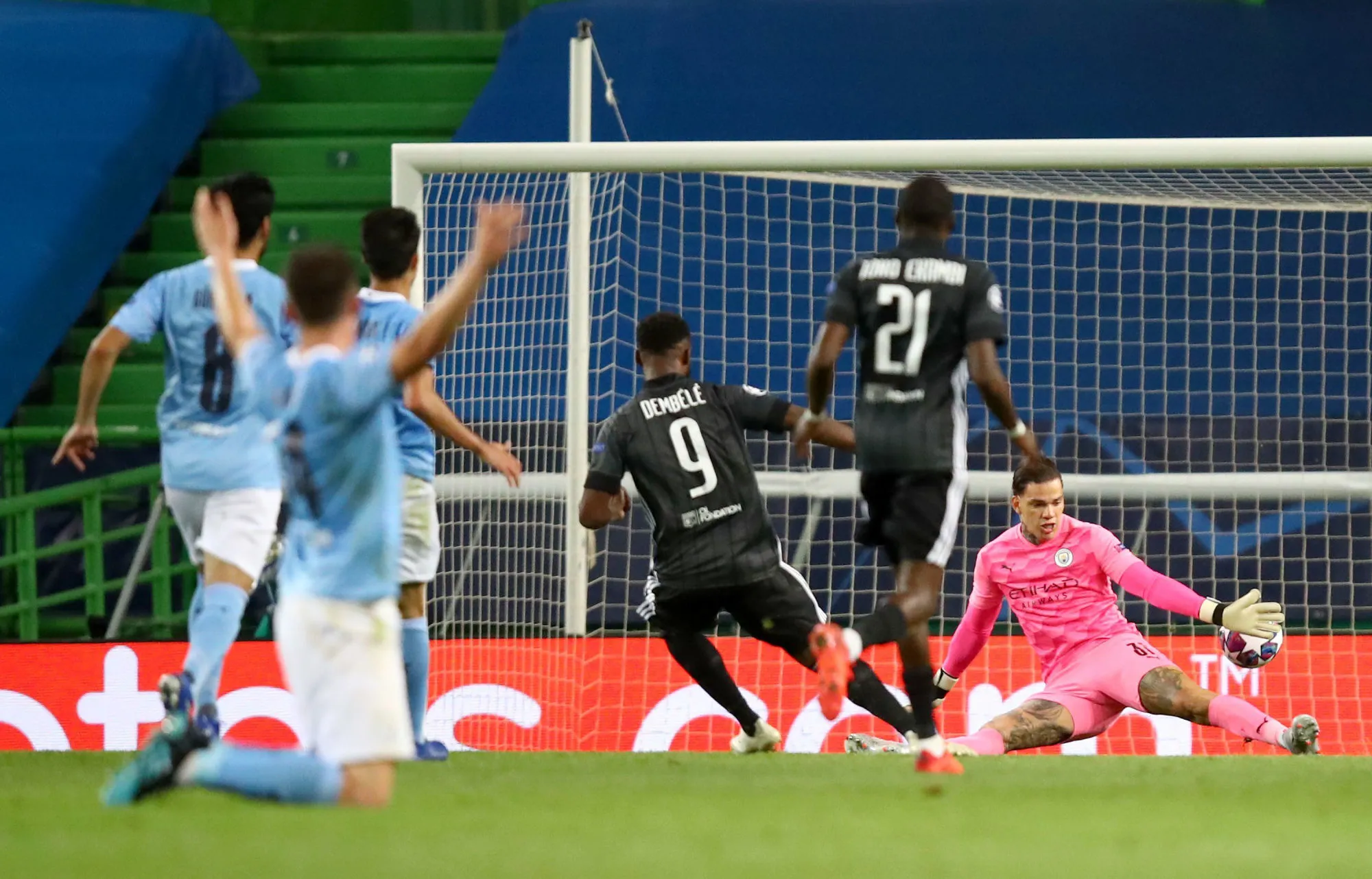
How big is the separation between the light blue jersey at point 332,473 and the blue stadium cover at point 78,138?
837 cm

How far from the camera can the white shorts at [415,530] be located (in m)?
7.11

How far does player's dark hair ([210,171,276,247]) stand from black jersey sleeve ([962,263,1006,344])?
7.38ft

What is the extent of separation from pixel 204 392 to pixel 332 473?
1.87 m

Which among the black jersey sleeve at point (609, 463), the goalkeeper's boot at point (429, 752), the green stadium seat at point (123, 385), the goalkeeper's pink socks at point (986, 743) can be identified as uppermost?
the green stadium seat at point (123, 385)

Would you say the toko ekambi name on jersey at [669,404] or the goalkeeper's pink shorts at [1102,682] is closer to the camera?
the toko ekambi name on jersey at [669,404]

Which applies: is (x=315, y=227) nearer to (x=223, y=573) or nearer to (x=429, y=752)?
(x=429, y=752)

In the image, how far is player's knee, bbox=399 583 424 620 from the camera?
7.22 m

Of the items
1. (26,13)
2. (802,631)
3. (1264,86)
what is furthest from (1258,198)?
(26,13)

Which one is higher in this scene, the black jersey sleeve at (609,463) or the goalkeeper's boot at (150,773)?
the black jersey sleeve at (609,463)

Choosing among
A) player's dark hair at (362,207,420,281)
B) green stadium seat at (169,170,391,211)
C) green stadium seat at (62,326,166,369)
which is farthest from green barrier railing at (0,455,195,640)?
player's dark hair at (362,207,420,281)

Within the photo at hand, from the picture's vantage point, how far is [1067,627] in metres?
8.26

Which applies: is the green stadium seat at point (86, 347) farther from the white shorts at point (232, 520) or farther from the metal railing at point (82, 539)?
the white shorts at point (232, 520)

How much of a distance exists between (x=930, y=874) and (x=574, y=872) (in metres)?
0.72

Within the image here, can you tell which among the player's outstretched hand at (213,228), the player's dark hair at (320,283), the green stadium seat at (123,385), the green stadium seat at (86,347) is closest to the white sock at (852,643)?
the player's dark hair at (320,283)
